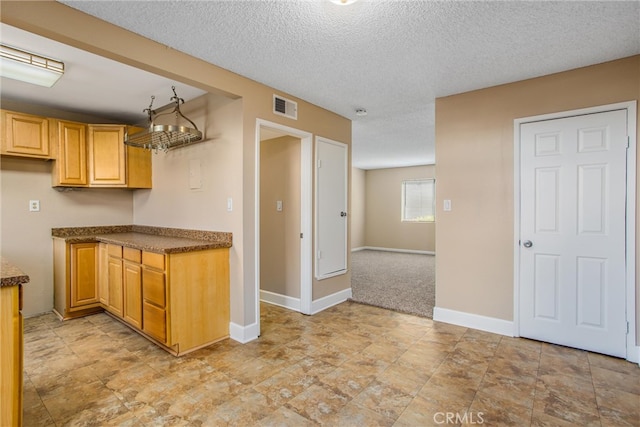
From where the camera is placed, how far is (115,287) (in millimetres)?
3223

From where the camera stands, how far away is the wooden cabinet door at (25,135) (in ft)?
10.4

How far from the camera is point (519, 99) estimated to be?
9.67 feet

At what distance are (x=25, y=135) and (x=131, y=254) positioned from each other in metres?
1.80

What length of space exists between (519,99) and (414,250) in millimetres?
5950

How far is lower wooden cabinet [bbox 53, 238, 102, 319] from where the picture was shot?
343cm

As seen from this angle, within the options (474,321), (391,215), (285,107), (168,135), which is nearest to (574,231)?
(474,321)

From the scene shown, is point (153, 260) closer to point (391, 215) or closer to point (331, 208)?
point (331, 208)

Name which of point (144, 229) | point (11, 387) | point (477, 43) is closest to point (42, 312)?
point (144, 229)

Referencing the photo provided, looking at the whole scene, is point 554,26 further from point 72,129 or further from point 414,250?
point 414,250

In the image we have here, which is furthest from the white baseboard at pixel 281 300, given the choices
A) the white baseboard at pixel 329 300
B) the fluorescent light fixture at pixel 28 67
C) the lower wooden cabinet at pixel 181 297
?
the fluorescent light fixture at pixel 28 67

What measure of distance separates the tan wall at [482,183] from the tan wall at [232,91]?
53.9 inches

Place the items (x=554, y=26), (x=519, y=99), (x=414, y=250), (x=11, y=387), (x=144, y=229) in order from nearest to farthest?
(x=11, y=387) < (x=554, y=26) < (x=519, y=99) < (x=144, y=229) < (x=414, y=250)

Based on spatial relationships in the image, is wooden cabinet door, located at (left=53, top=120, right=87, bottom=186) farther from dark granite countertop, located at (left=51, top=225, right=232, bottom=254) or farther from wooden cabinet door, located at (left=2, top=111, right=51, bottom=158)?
dark granite countertop, located at (left=51, top=225, right=232, bottom=254)

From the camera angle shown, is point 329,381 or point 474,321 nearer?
point 329,381
